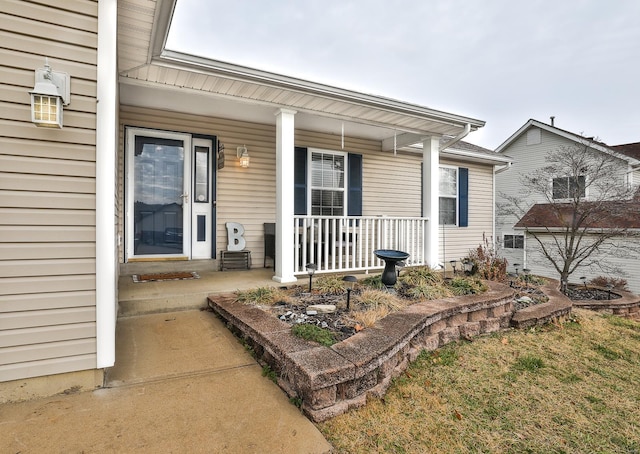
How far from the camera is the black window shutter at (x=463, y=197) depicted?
8.05 m

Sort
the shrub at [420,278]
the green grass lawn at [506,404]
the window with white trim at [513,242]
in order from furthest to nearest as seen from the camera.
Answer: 1. the window with white trim at [513,242]
2. the shrub at [420,278]
3. the green grass lawn at [506,404]

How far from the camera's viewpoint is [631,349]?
342cm

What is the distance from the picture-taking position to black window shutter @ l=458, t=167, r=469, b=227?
8.05m

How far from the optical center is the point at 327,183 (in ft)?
20.7

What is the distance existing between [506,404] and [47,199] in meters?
3.20

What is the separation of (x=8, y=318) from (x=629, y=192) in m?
11.6

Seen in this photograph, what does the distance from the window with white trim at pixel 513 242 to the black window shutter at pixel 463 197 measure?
6035 millimetres

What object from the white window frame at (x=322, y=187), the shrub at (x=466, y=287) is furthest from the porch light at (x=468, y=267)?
the white window frame at (x=322, y=187)

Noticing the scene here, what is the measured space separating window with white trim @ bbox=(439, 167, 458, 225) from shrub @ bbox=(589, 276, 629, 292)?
5339 mm

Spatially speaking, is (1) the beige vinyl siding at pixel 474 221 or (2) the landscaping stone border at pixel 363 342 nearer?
(2) the landscaping stone border at pixel 363 342

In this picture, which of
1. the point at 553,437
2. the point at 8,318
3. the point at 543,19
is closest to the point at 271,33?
the point at 543,19

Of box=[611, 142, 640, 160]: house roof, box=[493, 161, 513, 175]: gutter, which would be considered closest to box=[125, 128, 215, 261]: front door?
box=[493, 161, 513, 175]: gutter

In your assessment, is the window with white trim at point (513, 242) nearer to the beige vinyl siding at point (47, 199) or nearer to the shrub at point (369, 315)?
the shrub at point (369, 315)

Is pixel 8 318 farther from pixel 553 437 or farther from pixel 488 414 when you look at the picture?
pixel 553 437
